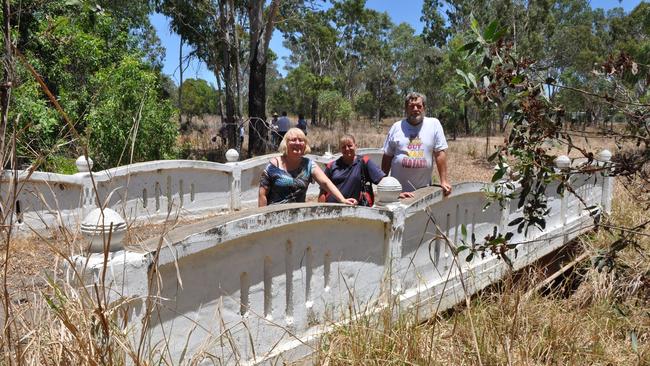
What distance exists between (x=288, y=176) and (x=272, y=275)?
1.17 meters

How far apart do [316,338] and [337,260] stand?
514 mm

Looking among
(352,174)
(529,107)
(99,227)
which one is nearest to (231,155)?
(352,174)

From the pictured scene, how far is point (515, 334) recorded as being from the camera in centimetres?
313

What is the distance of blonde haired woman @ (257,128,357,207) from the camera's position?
154 inches

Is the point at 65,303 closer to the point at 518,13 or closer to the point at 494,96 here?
the point at 494,96

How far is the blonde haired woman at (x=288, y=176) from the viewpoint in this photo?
3924 mm

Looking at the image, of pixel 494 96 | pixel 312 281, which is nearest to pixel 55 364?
pixel 312 281

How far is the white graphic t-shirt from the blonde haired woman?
2.44 ft

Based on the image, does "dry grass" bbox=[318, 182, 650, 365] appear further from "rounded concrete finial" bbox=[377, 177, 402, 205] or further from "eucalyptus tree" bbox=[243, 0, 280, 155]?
"eucalyptus tree" bbox=[243, 0, 280, 155]

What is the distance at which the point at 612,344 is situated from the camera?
11.9 ft

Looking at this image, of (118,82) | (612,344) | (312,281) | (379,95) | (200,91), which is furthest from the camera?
(200,91)

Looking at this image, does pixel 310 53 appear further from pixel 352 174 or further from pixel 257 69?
pixel 352 174

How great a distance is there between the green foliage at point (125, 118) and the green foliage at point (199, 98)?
3991 cm

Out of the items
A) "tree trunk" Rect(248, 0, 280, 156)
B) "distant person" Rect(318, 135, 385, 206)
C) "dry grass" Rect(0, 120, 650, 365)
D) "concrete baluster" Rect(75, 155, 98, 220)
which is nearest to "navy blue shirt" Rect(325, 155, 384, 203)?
"distant person" Rect(318, 135, 385, 206)
